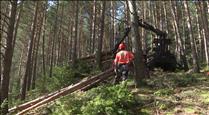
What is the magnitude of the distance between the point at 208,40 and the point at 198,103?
1829 cm

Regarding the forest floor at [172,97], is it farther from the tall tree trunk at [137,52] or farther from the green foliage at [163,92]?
the tall tree trunk at [137,52]

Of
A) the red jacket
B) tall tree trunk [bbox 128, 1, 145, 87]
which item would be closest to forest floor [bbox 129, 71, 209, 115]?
tall tree trunk [bbox 128, 1, 145, 87]

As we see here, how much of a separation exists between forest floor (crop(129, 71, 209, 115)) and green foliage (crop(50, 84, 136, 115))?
0.43 meters

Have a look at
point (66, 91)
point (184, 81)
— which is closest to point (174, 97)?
point (184, 81)

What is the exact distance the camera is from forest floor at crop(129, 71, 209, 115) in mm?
8019

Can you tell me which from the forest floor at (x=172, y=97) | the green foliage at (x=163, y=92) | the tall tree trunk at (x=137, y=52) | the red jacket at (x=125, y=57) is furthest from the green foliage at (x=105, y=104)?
the red jacket at (x=125, y=57)

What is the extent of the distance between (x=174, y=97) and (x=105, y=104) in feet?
7.13

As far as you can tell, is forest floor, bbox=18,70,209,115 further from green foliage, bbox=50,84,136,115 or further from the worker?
the worker

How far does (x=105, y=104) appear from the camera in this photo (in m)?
8.11

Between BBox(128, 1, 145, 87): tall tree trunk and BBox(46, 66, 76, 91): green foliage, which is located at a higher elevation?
BBox(128, 1, 145, 87): tall tree trunk

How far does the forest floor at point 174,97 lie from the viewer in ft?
26.3

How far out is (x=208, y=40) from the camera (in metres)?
25.4

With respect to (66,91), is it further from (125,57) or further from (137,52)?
(137,52)

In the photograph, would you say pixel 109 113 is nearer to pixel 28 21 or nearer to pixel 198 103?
pixel 198 103
